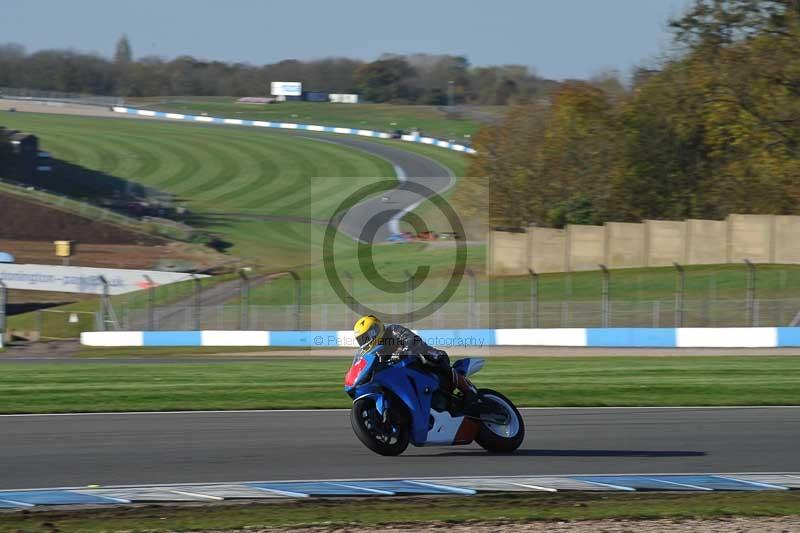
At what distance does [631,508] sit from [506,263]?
3847 cm

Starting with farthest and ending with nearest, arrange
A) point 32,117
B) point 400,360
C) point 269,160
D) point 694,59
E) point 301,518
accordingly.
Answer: point 32,117 < point 269,160 < point 694,59 < point 400,360 < point 301,518

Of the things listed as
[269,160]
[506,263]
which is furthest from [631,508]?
[269,160]

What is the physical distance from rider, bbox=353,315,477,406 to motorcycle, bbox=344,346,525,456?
66 millimetres

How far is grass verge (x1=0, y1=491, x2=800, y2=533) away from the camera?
873 cm

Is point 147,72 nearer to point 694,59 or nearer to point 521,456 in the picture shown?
point 694,59

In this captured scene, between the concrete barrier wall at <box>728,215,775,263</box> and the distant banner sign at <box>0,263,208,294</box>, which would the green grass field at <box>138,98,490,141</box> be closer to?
the distant banner sign at <box>0,263,208,294</box>

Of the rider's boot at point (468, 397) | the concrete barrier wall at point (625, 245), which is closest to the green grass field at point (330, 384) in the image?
the rider's boot at point (468, 397)

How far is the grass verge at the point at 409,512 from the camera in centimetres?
873

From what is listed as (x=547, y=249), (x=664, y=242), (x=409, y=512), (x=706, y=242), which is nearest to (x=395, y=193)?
(x=547, y=249)

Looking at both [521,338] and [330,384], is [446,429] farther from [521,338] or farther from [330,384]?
[521,338]

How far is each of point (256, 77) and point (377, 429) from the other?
152 metres

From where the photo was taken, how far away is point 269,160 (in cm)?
10412

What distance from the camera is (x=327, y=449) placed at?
12.3 m

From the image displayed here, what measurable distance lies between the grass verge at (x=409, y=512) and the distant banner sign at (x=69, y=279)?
44.5 metres
